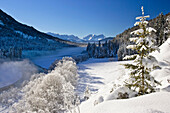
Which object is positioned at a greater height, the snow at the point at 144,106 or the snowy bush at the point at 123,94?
the snow at the point at 144,106

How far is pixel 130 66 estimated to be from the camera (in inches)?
247

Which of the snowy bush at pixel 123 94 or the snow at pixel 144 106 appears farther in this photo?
the snowy bush at pixel 123 94

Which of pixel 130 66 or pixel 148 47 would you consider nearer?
pixel 148 47

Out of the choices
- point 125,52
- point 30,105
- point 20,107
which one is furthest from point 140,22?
point 125,52

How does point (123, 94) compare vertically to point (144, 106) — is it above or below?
below

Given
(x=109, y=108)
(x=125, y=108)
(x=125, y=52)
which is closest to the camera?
(x=125, y=108)

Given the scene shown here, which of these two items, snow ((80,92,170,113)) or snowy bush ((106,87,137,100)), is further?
snowy bush ((106,87,137,100))

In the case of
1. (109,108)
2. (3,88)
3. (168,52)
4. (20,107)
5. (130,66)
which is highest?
(168,52)

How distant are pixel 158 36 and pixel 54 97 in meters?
47.9

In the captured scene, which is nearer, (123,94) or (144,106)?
(144,106)

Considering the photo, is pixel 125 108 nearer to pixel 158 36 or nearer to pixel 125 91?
pixel 125 91

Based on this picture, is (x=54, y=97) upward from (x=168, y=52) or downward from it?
downward

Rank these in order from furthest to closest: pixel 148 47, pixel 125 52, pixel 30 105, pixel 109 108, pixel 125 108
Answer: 1. pixel 125 52
2. pixel 30 105
3. pixel 148 47
4. pixel 109 108
5. pixel 125 108

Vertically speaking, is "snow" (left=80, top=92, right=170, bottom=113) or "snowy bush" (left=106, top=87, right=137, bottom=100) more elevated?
"snow" (left=80, top=92, right=170, bottom=113)
